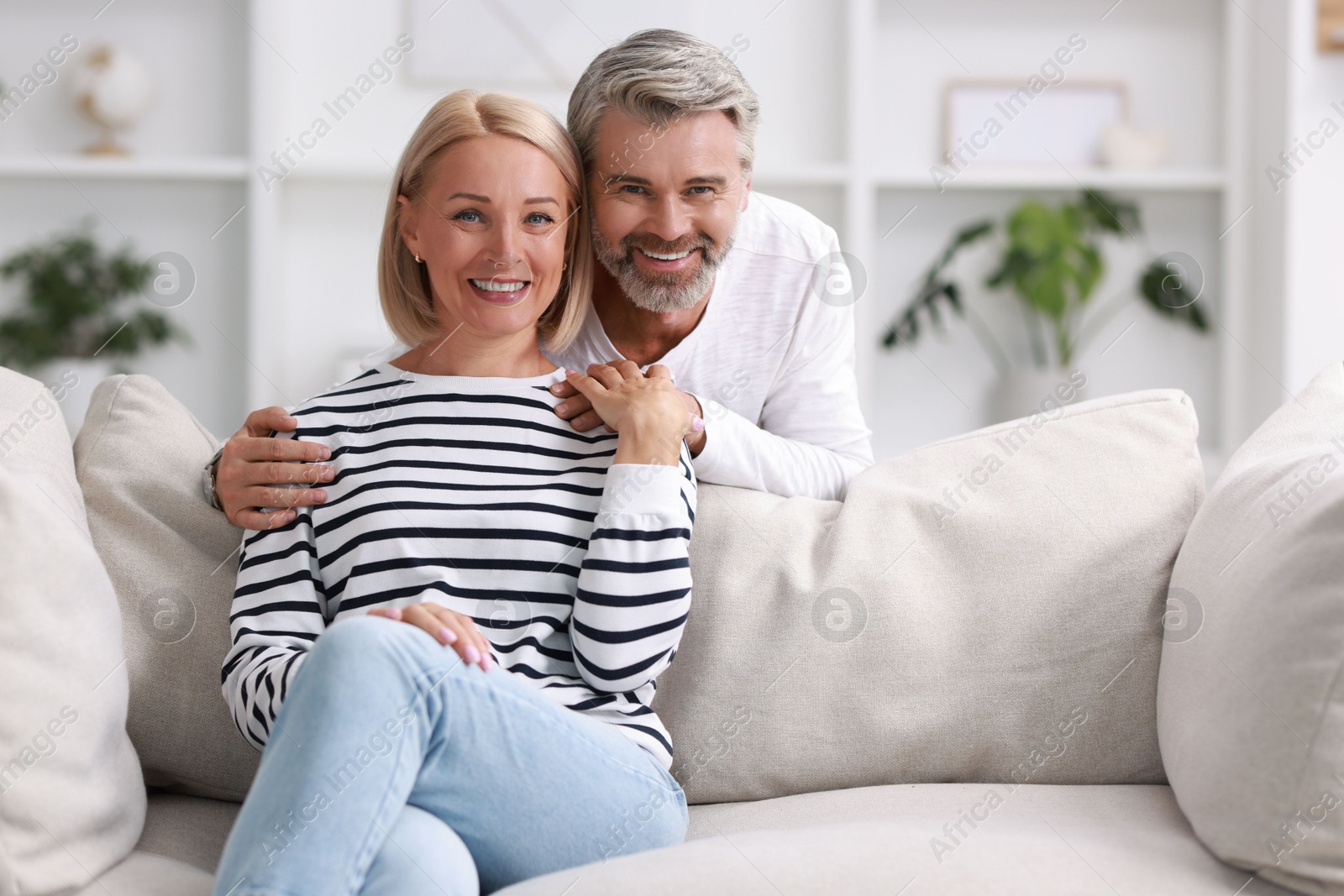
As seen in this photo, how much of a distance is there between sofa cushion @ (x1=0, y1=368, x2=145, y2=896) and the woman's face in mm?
446

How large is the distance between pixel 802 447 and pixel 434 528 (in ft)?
1.69

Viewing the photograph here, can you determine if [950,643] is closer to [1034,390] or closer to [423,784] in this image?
[423,784]

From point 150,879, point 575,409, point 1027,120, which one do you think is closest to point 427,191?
point 575,409

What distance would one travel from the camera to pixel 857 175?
2920 millimetres

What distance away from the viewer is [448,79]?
2.99 m

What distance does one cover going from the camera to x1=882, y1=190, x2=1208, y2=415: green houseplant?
298 centimetres

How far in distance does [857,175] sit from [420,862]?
7.97 feet

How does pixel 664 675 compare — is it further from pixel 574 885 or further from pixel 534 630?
pixel 574 885

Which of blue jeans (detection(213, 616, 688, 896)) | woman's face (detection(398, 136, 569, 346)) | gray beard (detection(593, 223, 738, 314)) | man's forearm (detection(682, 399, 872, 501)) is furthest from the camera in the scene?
gray beard (detection(593, 223, 738, 314))

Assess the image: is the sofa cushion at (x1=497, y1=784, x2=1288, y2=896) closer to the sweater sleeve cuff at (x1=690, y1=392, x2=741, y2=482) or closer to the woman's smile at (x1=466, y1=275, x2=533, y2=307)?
the sweater sleeve cuff at (x1=690, y1=392, x2=741, y2=482)

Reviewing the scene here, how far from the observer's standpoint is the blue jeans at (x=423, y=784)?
0.81 metres

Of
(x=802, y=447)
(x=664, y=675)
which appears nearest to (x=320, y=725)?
(x=664, y=675)

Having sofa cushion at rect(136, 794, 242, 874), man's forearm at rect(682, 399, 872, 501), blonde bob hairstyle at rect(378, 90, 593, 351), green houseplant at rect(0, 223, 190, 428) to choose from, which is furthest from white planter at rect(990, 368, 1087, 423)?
sofa cushion at rect(136, 794, 242, 874)

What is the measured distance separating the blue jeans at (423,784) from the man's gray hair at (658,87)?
731 mm
